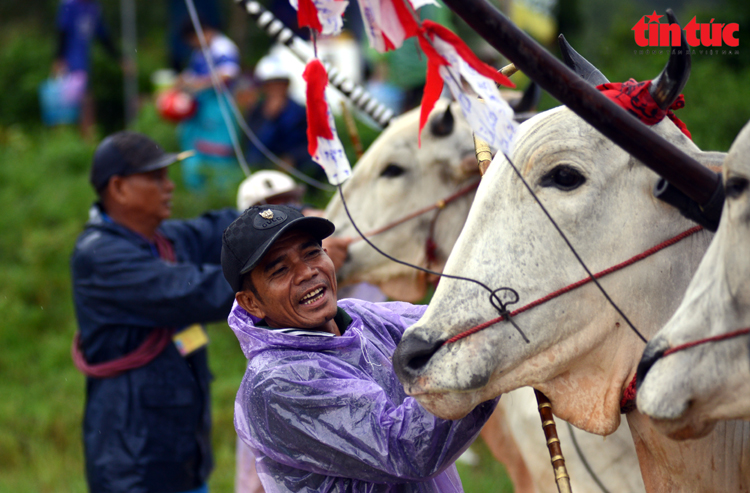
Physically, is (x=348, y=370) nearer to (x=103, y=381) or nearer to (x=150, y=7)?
(x=103, y=381)

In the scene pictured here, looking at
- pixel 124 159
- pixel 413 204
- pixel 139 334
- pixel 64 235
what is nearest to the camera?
pixel 413 204

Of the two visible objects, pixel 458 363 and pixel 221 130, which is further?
pixel 221 130

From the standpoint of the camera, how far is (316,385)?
2.12 m

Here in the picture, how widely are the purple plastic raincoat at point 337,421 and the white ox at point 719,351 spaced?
0.59m

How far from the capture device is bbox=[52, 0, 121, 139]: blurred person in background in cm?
1185

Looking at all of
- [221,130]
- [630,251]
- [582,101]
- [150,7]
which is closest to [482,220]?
[630,251]

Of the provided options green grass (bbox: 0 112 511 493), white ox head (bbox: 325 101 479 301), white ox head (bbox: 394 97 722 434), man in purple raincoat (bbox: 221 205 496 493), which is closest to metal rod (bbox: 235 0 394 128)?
white ox head (bbox: 325 101 479 301)

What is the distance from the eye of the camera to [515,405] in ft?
10.9

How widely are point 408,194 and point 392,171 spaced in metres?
0.14

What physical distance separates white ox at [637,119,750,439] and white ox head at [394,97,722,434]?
14.1 inches

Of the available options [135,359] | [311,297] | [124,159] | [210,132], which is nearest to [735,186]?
[311,297]

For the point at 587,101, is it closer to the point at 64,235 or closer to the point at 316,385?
the point at 316,385

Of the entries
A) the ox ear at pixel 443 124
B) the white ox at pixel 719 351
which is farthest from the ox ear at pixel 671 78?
the ox ear at pixel 443 124

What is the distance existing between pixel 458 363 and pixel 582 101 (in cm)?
64
